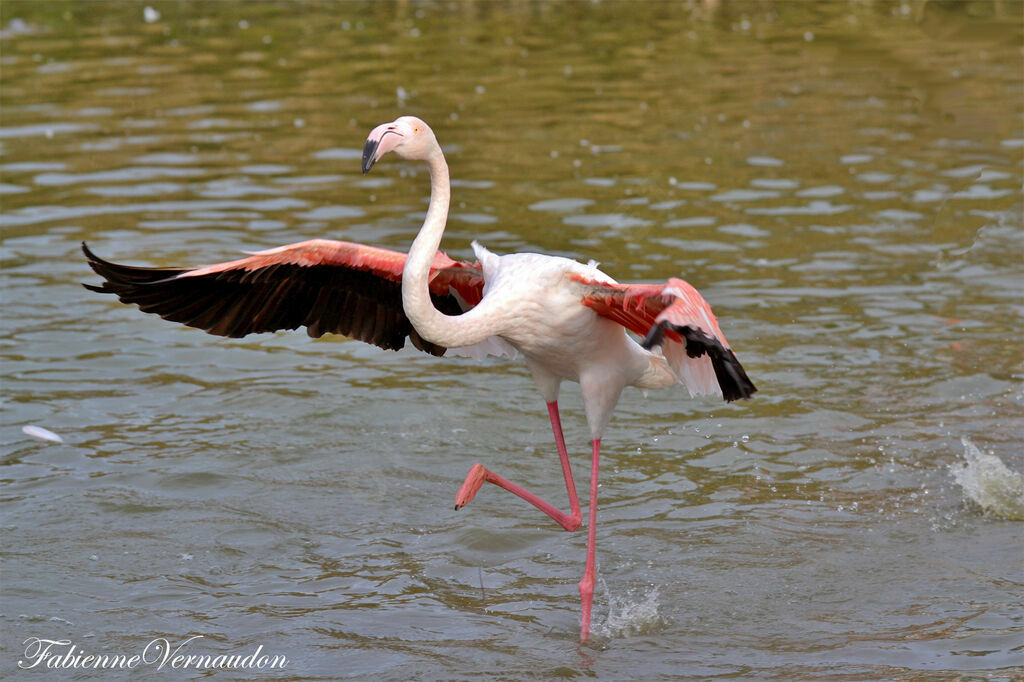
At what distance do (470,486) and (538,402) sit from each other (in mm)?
2601

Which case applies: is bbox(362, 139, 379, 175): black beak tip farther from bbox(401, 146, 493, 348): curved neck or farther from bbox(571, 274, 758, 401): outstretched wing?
bbox(571, 274, 758, 401): outstretched wing

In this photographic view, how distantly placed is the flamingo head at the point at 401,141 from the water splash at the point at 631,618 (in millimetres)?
2257

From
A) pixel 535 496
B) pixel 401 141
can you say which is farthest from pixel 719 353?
pixel 535 496

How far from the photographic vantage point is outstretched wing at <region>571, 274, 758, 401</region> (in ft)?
15.5

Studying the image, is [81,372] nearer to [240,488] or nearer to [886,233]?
[240,488]

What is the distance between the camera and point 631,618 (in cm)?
591

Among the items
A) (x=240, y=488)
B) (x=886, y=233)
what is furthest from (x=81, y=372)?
(x=886, y=233)

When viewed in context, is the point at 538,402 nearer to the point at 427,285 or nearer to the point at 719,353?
the point at 427,285

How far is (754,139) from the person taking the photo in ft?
46.5

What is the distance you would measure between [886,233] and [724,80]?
6.22m

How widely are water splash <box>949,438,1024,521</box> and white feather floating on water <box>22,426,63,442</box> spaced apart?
520 cm

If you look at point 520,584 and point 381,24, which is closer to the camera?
point 520,584
